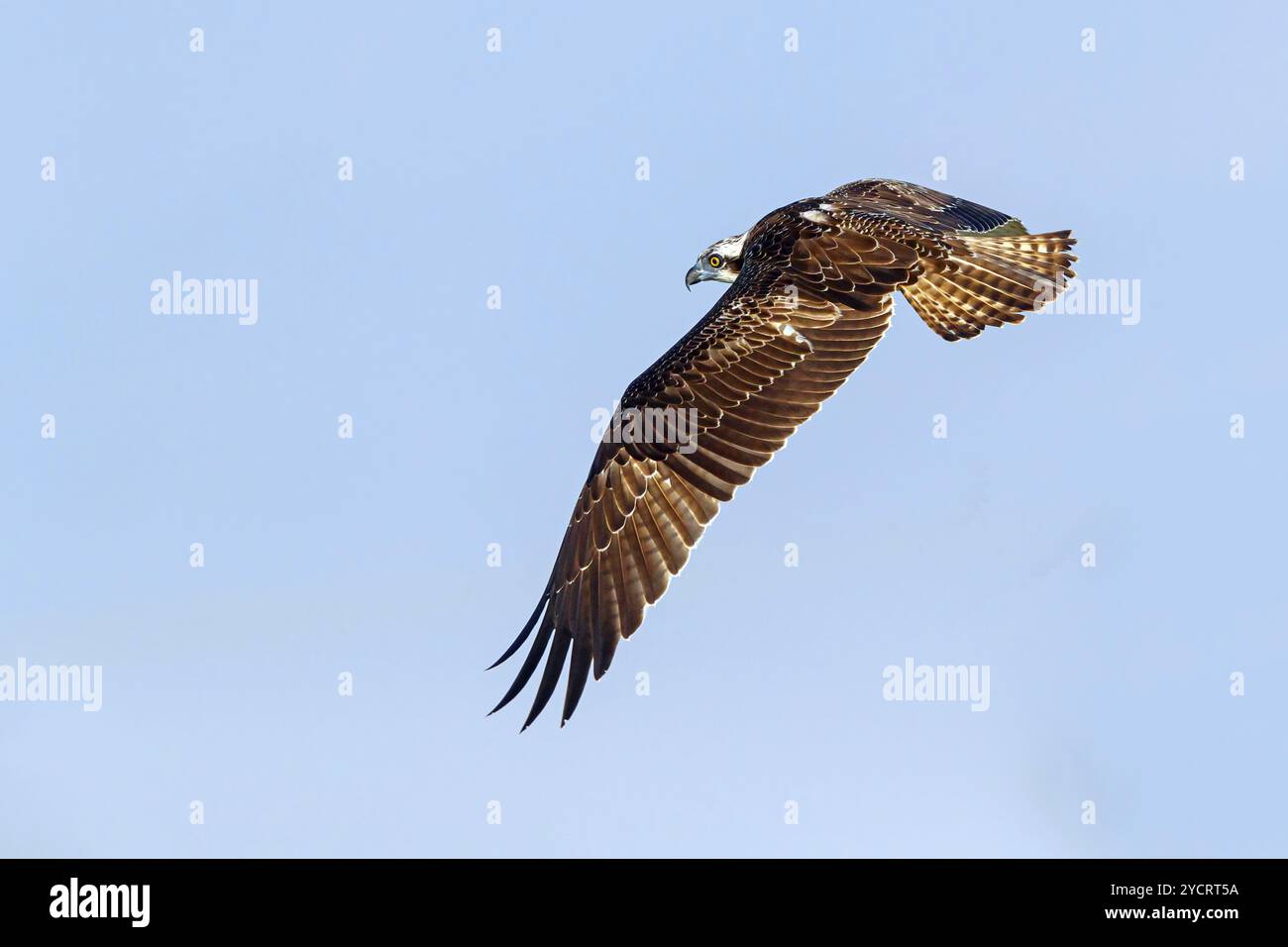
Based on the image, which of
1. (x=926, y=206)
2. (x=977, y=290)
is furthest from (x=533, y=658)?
(x=926, y=206)

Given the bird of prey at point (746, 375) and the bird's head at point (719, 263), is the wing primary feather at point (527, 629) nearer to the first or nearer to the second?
the bird of prey at point (746, 375)

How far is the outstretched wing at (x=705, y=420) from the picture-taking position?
16109 mm

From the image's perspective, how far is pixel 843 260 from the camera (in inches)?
712

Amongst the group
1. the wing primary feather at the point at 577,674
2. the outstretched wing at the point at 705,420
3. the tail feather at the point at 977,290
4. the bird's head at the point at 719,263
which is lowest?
the wing primary feather at the point at 577,674

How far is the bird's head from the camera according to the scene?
20.5 m

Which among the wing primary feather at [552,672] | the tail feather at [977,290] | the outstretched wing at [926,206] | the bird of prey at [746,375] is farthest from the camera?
the outstretched wing at [926,206]

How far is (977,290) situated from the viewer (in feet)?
60.4

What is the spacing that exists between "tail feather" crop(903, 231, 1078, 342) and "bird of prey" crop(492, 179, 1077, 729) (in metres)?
0.01

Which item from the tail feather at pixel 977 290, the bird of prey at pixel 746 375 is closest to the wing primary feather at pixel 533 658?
the bird of prey at pixel 746 375

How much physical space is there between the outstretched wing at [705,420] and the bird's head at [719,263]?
2.07 m

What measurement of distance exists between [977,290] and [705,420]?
3118 mm

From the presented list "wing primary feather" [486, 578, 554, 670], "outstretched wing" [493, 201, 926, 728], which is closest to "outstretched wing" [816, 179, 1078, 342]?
"outstretched wing" [493, 201, 926, 728]

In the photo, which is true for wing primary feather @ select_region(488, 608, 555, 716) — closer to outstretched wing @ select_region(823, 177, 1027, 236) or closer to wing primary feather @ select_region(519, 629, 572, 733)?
wing primary feather @ select_region(519, 629, 572, 733)
